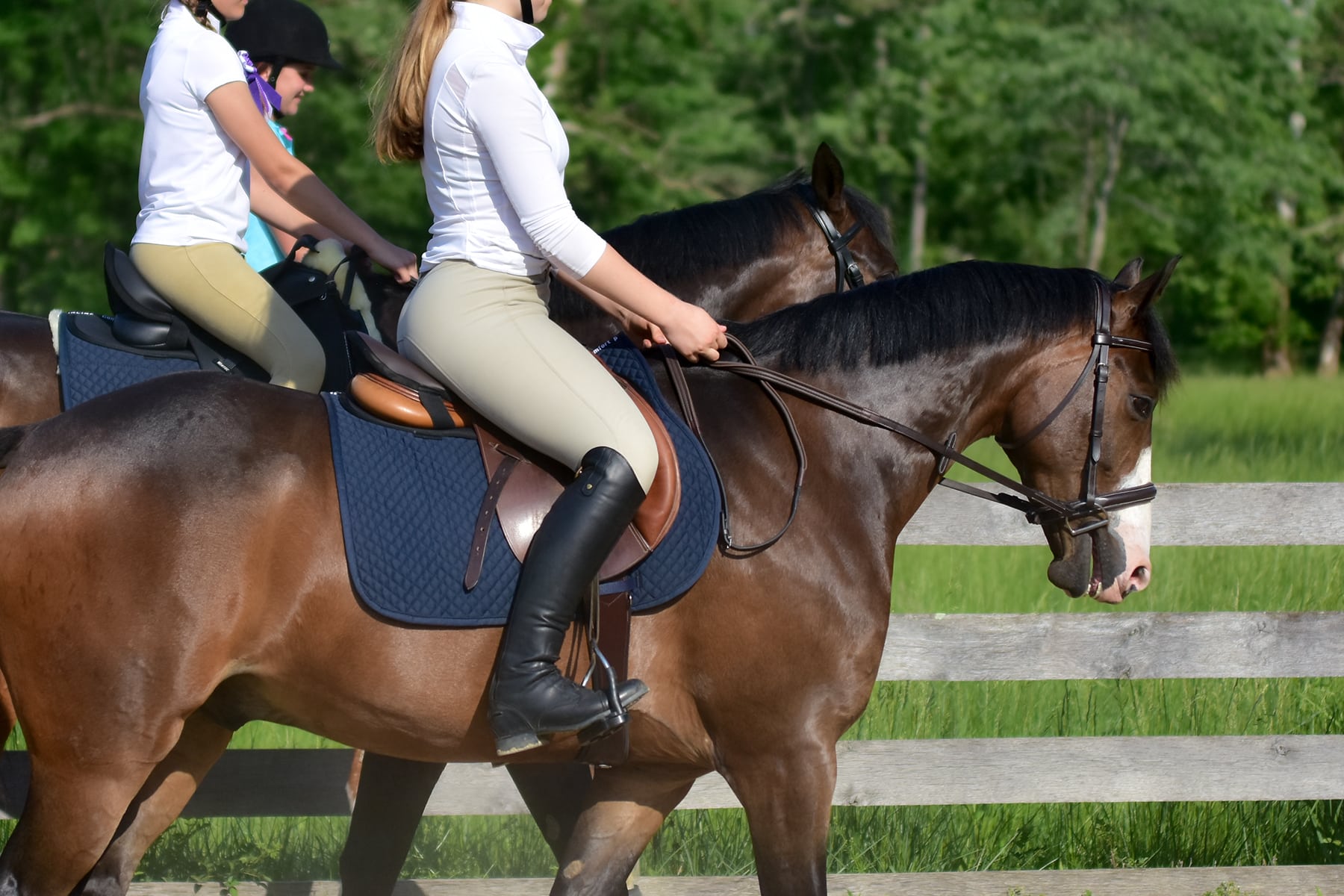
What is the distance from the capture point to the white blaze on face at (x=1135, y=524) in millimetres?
3559

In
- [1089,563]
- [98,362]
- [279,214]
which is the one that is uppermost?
[279,214]

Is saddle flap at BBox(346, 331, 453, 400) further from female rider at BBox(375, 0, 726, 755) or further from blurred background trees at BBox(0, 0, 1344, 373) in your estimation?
blurred background trees at BBox(0, 0, 1344, 373)

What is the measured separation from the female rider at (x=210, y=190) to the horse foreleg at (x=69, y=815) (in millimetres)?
1293

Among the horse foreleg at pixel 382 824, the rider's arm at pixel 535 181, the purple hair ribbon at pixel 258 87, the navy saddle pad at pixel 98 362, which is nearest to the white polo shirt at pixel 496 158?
the rider's arm at pixel 535 181

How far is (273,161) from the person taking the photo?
3.80m

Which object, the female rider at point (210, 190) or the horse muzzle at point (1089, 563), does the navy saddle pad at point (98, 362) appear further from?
the horse muzzle at point (1089, 563)

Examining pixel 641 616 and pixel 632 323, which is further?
pixel 632 323

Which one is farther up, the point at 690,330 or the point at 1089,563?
the point at 690,330

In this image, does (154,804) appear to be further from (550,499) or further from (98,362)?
(550,499)

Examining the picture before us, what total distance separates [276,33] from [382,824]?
9.23 ft

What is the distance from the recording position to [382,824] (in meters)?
4.20

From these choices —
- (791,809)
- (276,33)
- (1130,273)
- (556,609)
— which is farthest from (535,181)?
(276,33)

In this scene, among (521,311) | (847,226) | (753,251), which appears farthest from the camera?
(847,226)

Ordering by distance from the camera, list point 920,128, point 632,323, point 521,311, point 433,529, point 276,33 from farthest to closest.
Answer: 1. point 920,128
2. point 276,33
3. point 632,323
4. point 521,311
5. point 433,529
